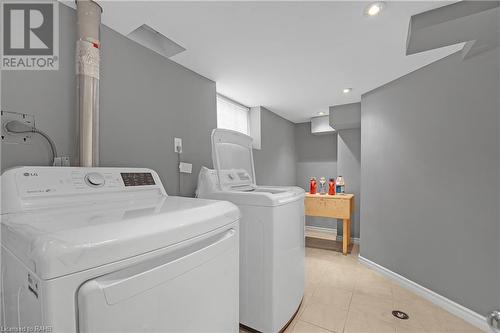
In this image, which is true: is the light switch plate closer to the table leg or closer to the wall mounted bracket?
the wall mounted bracket

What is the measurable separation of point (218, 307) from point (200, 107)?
1.77 m

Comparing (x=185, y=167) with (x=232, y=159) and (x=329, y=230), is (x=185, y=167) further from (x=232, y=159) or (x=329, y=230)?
(x=329, y=230)

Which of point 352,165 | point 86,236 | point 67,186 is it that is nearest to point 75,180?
point 67,186

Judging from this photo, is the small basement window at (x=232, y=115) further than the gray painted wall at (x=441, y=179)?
Yes

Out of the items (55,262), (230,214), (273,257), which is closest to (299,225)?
(273,257)

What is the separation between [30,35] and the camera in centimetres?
114

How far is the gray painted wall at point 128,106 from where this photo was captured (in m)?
1.13

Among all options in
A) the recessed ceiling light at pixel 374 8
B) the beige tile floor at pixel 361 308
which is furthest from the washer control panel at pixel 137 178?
the recessed ceiling light at pixel 374 8

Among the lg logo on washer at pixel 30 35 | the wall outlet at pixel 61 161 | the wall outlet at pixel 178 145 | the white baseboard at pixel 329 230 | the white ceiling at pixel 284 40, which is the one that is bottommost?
the white baseboard at pixel 329 230

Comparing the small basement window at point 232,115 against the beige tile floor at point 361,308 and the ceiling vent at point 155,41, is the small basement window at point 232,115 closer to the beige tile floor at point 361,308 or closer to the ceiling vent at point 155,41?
the ceiling vent at point 155,41

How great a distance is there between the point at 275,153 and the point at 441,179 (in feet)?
7.19

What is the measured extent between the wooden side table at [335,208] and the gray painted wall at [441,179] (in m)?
0.45

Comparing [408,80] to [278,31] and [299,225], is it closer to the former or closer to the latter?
[278,31]

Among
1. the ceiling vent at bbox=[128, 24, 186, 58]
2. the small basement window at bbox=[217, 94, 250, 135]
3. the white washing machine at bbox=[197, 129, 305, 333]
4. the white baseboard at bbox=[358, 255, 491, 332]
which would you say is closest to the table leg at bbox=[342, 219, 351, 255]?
the white baseboard at bbox=[358, 255, 491, 332]
